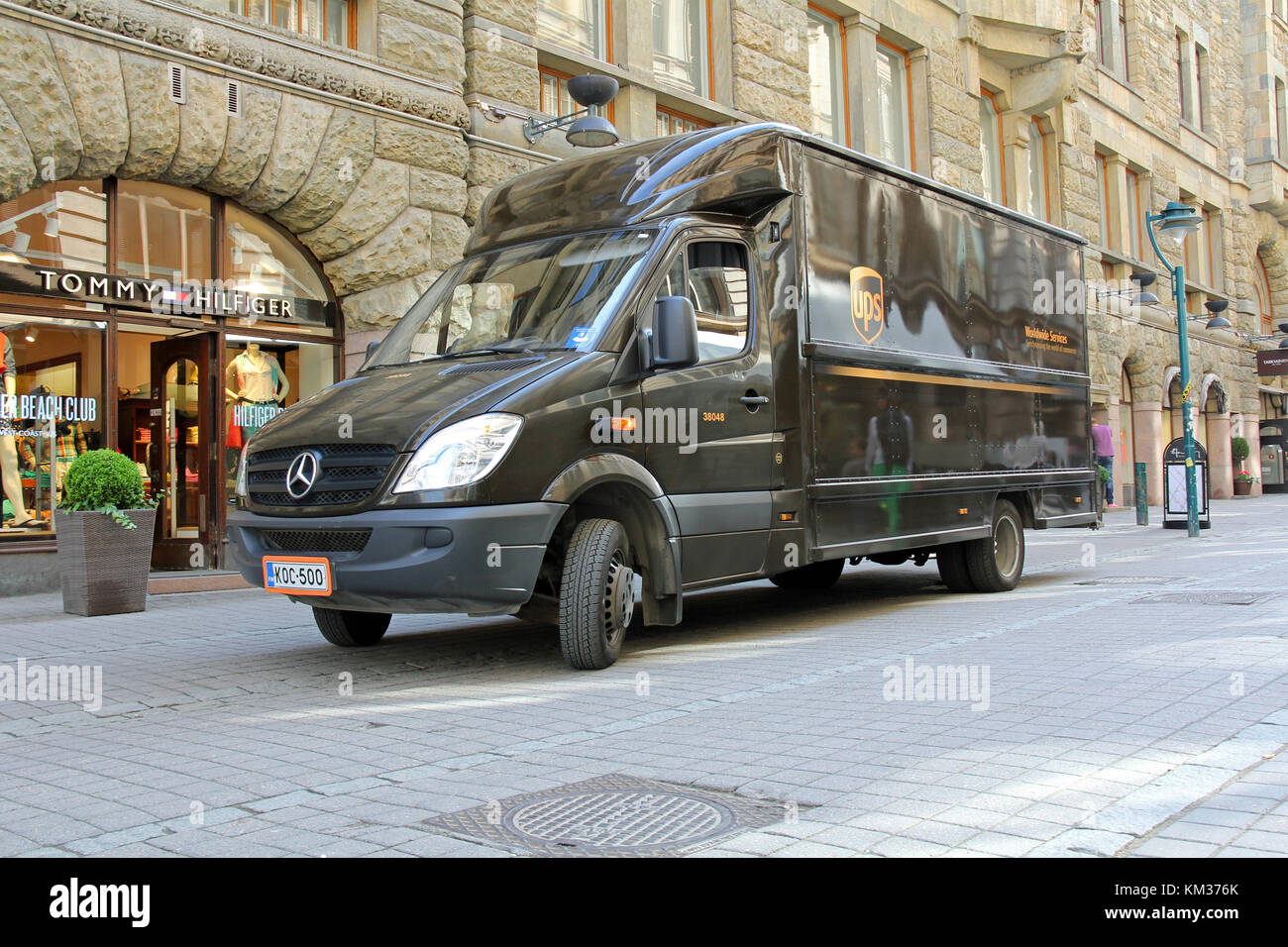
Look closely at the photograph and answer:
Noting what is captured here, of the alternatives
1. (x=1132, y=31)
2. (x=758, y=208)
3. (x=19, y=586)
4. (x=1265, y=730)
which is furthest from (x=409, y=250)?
(x=1132, y=31)

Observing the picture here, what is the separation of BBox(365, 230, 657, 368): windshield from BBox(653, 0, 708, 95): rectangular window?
998 centimetres

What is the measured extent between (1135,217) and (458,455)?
97.9 feet

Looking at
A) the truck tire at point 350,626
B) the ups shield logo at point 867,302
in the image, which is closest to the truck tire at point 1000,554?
the ups shield logo at point 867,302

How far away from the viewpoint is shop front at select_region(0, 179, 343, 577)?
420 inches

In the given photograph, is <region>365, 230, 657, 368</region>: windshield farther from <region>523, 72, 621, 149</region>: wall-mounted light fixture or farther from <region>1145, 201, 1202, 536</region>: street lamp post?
<region>1145, 201, 1202, 536</region>: street lamp post

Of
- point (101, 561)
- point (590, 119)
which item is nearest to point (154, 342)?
point (101, 561)

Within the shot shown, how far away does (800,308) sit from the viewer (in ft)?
25.6

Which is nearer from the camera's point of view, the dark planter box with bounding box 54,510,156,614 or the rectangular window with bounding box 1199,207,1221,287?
the dark planter box with bounding box 54,510,156,614

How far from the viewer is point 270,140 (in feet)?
38.2

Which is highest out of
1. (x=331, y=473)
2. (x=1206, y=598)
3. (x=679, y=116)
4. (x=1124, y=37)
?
(x=1124, y=37)

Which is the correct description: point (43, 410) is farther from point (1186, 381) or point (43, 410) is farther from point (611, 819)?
point (1186, 381)

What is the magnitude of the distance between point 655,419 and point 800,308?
1662mm

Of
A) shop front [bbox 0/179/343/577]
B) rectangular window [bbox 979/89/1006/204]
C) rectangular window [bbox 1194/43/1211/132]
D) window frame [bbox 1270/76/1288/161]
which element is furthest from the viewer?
window frame [bbox 1270/76/1288/161]

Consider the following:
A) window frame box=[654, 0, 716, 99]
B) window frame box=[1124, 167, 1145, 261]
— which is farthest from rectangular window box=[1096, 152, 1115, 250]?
window frame box=[654, 0, 716, 99]
